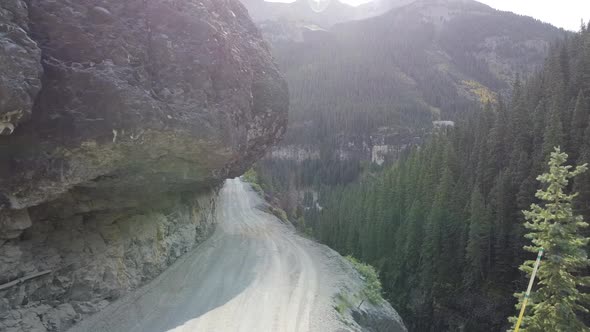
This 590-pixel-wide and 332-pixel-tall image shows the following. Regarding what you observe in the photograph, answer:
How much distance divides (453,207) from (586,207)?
50.4 ft

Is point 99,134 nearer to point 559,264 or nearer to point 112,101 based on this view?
point 112,101

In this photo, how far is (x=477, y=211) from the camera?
44.8 m

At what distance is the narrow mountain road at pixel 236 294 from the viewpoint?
12.3m

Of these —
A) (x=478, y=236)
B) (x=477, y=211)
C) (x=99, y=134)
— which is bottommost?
(x=478, y=236)

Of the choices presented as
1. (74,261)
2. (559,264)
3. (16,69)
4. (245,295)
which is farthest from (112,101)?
(559,264)

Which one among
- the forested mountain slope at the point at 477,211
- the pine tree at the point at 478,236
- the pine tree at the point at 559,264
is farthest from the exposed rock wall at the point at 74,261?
the pine tree at the point at 478,236

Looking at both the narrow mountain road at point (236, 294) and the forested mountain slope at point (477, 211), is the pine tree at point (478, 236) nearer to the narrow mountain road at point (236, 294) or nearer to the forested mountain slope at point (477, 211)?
the forested mountain slope at point (477, 211)

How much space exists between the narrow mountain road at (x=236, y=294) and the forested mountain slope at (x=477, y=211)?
28.6 meters

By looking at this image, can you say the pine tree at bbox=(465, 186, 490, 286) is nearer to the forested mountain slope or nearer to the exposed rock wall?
the forested mountain slope

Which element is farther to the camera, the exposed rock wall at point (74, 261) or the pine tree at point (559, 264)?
the pine tree at point (559, 264)

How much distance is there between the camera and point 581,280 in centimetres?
1416

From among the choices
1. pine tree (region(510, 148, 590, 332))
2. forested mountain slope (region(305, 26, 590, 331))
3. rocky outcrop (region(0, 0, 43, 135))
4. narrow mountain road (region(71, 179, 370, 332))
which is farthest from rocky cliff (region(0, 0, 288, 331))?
forested mountain slope (region(305, 26, 590, 331))

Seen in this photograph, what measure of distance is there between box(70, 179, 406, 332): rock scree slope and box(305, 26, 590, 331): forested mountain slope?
27.9 metres

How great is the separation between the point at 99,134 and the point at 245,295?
7.22m
